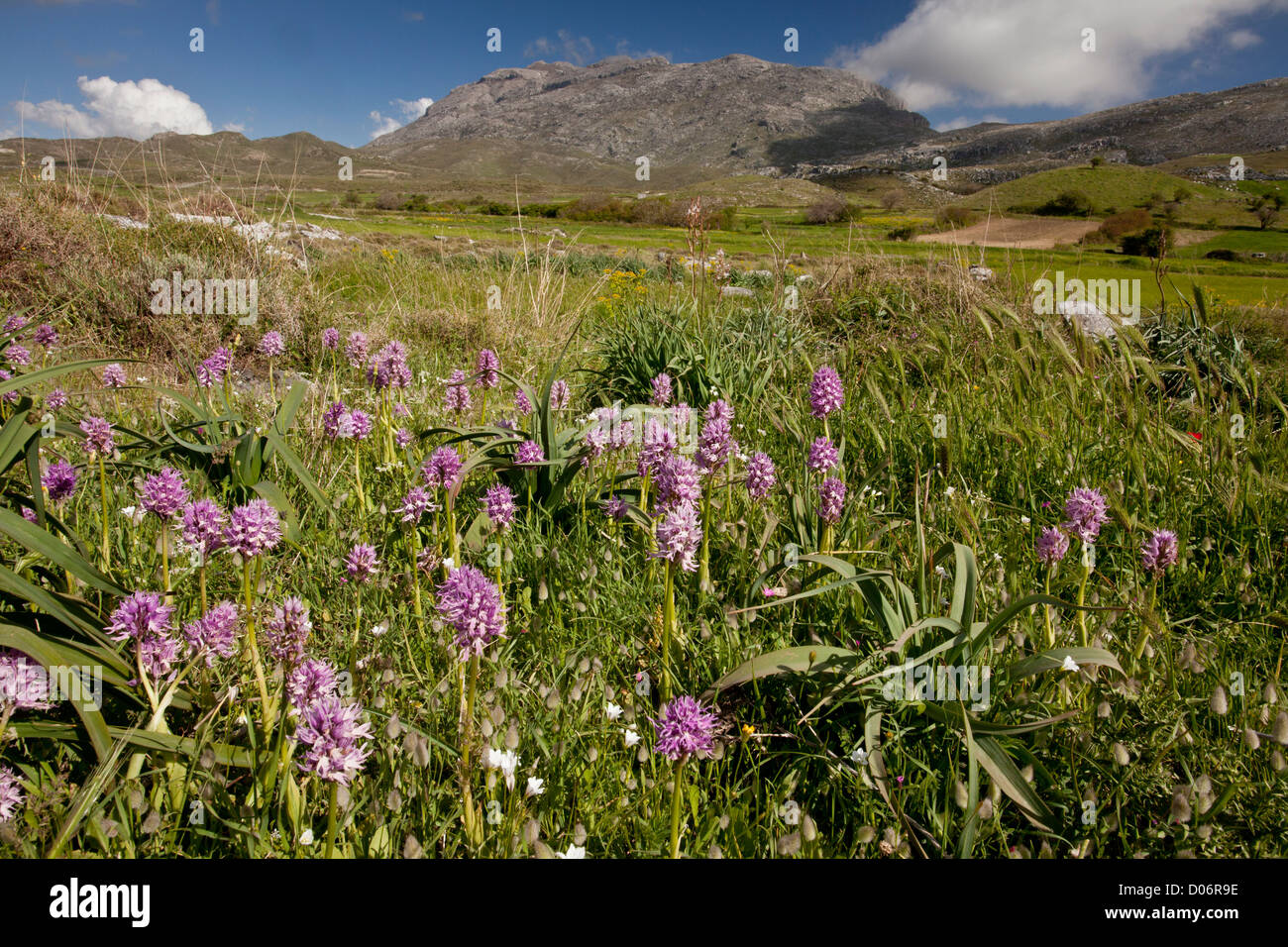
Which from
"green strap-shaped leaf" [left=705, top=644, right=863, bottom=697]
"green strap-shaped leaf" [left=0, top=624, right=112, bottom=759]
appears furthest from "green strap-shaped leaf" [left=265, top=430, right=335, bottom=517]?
"green strap-shaped leaf" [left=705, top=644, right=863, bottom=697]

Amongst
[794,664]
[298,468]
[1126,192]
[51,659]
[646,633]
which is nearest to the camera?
[51,659]

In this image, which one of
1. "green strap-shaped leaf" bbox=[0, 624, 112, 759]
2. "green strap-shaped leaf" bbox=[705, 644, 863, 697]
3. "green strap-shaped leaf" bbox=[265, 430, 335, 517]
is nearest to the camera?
"green strap-shaped leaf" bbox=[0, 624, 112, 759]

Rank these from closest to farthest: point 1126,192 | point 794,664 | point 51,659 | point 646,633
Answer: point 51,659 < point 794,664 < point 646,633 < point 1126,192

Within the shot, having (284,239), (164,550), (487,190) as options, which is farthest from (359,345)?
(487,190)

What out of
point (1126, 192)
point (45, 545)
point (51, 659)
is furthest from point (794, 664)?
point (1126, 192)

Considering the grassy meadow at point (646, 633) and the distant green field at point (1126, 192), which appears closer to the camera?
the grassy meadow at point (646, 633)

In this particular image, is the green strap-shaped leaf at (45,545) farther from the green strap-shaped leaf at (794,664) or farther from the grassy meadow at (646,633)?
the green strap-shaped leaf at (794,664)

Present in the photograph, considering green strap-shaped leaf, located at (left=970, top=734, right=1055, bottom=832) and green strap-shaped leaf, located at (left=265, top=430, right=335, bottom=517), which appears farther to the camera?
green strap-shaped leaf, located at (left=265, top=430, right=335, bottom=517)

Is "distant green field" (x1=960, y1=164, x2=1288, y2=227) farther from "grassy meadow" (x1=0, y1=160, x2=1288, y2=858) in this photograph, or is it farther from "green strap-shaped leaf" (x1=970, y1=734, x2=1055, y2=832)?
"green strap-shaped leaf" (x1=970, y1=734, x2=1055, y2=832)

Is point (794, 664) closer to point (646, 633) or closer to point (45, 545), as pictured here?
point (646, 633)

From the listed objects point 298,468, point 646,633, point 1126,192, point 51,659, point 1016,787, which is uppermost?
point 1126,192

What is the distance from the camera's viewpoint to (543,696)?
1.95 meters

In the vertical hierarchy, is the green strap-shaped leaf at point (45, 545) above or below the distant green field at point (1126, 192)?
below

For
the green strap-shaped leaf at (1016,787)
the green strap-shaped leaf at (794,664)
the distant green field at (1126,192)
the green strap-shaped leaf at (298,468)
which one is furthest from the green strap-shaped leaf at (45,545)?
the distant green field at (1126,192)
